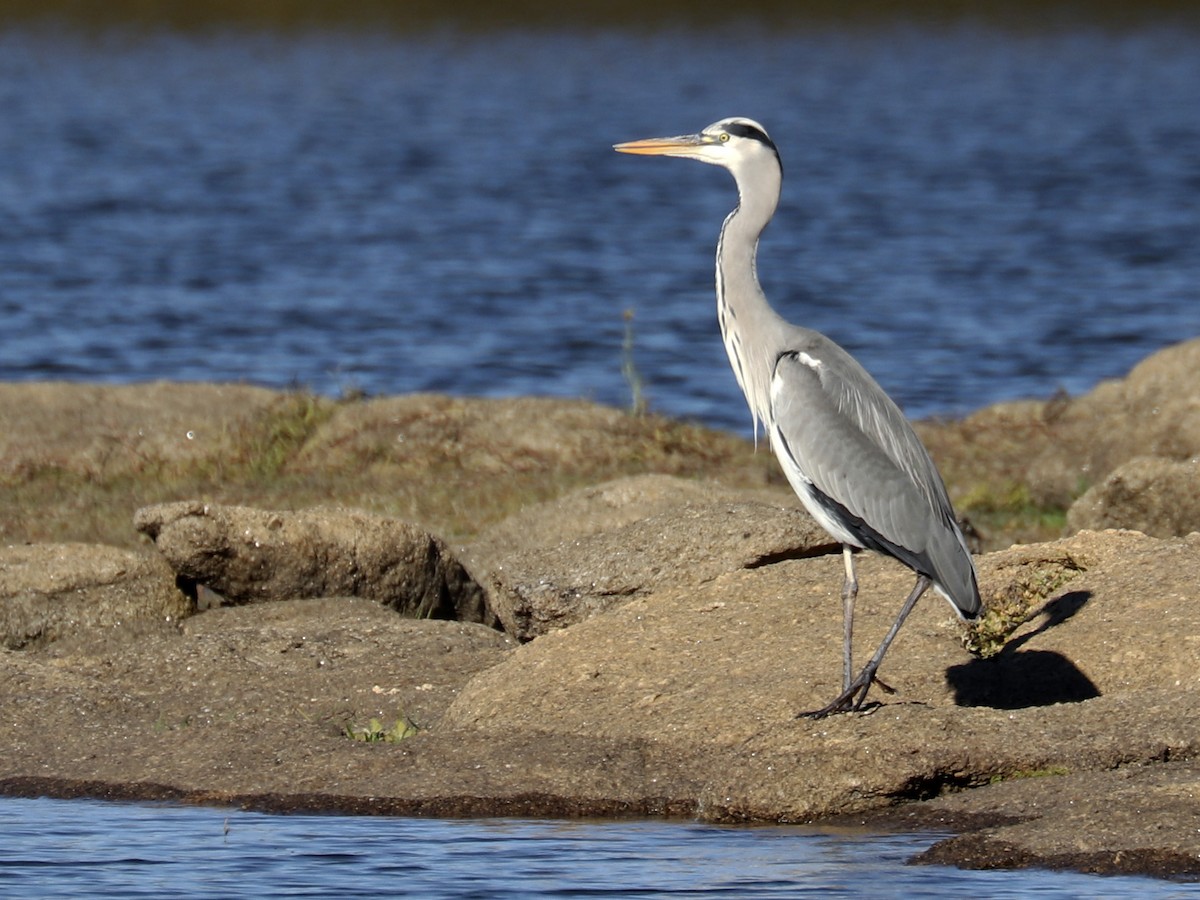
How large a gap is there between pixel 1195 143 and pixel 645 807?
1392 inches

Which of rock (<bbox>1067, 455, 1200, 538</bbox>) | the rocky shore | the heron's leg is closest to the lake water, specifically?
the rocky shore

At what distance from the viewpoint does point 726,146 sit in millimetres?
8453

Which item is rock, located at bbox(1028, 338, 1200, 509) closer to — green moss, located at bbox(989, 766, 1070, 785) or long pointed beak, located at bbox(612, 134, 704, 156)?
long pointed beak, located at bbox(612, 134, 704, 156)

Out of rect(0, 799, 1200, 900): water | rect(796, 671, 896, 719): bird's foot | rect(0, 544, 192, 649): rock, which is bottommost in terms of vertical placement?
rect(0, 799, 1200, 900): water

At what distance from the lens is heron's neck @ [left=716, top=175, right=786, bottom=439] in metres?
8.09

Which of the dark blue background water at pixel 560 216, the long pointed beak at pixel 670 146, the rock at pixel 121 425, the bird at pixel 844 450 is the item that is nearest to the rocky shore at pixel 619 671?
the bird at pixel 844 450

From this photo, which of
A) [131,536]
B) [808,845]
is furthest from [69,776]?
[131,536]

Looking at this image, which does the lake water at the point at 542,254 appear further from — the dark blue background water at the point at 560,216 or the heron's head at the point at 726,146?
the heron's head at the point at 726,146

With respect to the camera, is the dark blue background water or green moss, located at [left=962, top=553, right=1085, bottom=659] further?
the dark blue background water

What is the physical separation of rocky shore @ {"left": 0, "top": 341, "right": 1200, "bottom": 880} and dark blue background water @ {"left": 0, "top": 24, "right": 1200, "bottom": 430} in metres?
6.25

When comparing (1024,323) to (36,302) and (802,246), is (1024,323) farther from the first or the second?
(36,302)

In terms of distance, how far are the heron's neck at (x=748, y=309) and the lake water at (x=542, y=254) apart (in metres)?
1.74

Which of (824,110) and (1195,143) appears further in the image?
(824,110)

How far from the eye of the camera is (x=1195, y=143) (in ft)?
133
